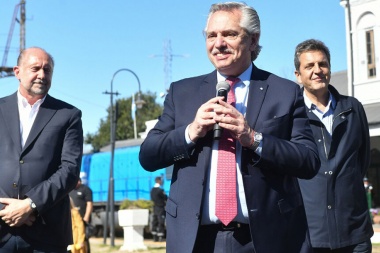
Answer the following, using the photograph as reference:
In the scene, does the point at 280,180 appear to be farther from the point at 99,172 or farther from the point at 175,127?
the point at 99,172

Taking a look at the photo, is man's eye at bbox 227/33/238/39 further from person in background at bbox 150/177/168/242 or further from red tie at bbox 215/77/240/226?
person in background at bbox 150/177/168/242

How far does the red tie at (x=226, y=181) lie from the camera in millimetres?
3520

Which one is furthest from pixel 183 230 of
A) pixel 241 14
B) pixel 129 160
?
pixel 129 160

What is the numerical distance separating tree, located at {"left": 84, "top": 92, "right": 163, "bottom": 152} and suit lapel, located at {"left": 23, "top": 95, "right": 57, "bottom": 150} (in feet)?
285

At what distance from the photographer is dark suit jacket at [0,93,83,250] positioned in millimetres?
4988

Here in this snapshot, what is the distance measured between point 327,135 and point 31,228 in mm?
2119

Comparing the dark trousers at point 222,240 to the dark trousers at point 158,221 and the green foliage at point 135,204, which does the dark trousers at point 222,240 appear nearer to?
the green foliage at point 135,204

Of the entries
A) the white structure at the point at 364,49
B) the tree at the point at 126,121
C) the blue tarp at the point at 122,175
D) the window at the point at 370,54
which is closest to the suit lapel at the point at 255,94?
the blue tarp at the point at 122,175

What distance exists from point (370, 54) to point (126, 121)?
6228cm

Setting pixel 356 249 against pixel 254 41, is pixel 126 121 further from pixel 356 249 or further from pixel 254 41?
pixel 254 41

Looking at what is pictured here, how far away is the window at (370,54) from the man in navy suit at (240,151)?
30.3 m

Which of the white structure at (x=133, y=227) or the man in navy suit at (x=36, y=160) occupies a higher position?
the man in navy suit at (x=36, y=160)

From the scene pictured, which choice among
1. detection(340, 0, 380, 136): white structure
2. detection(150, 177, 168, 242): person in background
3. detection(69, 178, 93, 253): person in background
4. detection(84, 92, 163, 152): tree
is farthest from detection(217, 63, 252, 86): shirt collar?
detection(84, 92, 163, 152): tree

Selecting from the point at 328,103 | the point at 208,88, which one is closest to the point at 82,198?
the point at 328,103
